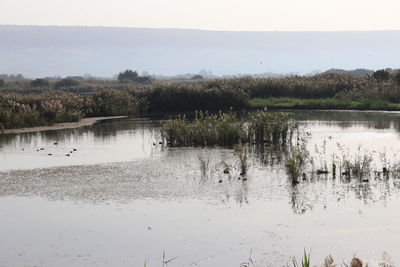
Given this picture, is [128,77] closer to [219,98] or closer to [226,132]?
[219,98]

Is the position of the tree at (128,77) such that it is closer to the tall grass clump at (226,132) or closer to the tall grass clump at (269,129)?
the tall grass clump at (226,132)

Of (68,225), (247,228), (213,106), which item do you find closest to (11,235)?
(68,225)

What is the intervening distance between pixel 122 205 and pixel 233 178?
3706 mm

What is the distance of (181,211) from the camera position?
14.2 m

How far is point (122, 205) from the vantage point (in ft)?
48.7

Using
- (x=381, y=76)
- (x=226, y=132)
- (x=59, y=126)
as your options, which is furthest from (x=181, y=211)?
→ (x=381, y=76)

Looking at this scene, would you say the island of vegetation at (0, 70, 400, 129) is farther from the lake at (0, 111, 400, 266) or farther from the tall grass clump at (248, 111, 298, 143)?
the lake at (0, 111, 400, 266)

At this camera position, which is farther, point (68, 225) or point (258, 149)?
point (258, 149)

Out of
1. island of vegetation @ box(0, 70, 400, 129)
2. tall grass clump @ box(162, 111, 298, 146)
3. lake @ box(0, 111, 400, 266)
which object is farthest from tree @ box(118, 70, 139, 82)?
lake @ box(0, 111, 400, 266)

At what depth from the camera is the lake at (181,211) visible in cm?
1136

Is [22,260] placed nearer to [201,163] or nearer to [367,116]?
[201,163]

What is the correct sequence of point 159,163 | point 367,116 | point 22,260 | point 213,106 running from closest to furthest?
point 22,260 < point 159,163 < point 367,116 < point 213,106

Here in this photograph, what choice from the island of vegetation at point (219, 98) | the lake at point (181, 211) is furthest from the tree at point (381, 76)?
the lake at point (181, 211)

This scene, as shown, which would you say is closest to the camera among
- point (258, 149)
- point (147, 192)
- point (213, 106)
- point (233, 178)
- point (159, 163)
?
point (147, 192)
